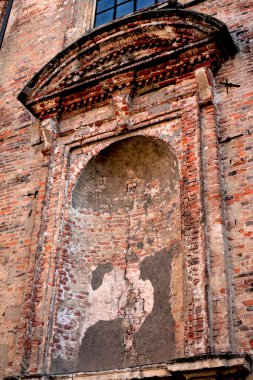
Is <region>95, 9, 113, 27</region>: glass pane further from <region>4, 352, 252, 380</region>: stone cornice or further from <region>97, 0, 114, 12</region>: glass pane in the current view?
<region>4, 352, 252, 380</region>: stone cornice

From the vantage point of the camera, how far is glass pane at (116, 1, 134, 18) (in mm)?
8797

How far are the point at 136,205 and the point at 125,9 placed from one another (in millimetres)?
3815

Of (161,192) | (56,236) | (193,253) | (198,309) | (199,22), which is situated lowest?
(198,309)

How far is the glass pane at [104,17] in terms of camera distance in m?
9.02

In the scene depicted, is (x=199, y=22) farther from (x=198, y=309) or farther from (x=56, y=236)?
(x=198, y=309)

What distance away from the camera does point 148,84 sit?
722 cm

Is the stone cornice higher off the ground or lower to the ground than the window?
lower

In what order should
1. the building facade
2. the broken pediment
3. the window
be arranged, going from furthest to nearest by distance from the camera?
1. the window
2. the broken pediment
3. the building facade

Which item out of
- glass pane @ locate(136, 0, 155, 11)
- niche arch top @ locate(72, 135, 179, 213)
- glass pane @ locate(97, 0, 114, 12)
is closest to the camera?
niche arch top @ locate(72, 135, 179, 213)

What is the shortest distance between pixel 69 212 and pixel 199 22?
322 cm

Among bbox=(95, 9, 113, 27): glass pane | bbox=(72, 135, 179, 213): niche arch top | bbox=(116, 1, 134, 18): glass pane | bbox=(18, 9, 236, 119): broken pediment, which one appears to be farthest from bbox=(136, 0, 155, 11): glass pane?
bbox=(72, 135, 179, 213): niche arch top

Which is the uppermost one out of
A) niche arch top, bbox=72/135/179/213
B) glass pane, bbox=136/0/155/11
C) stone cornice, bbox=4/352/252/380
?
glass pane, bbox=136/0/155/11

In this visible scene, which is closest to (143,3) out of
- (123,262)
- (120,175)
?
(120,175)

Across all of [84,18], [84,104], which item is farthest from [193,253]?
[84,18]
